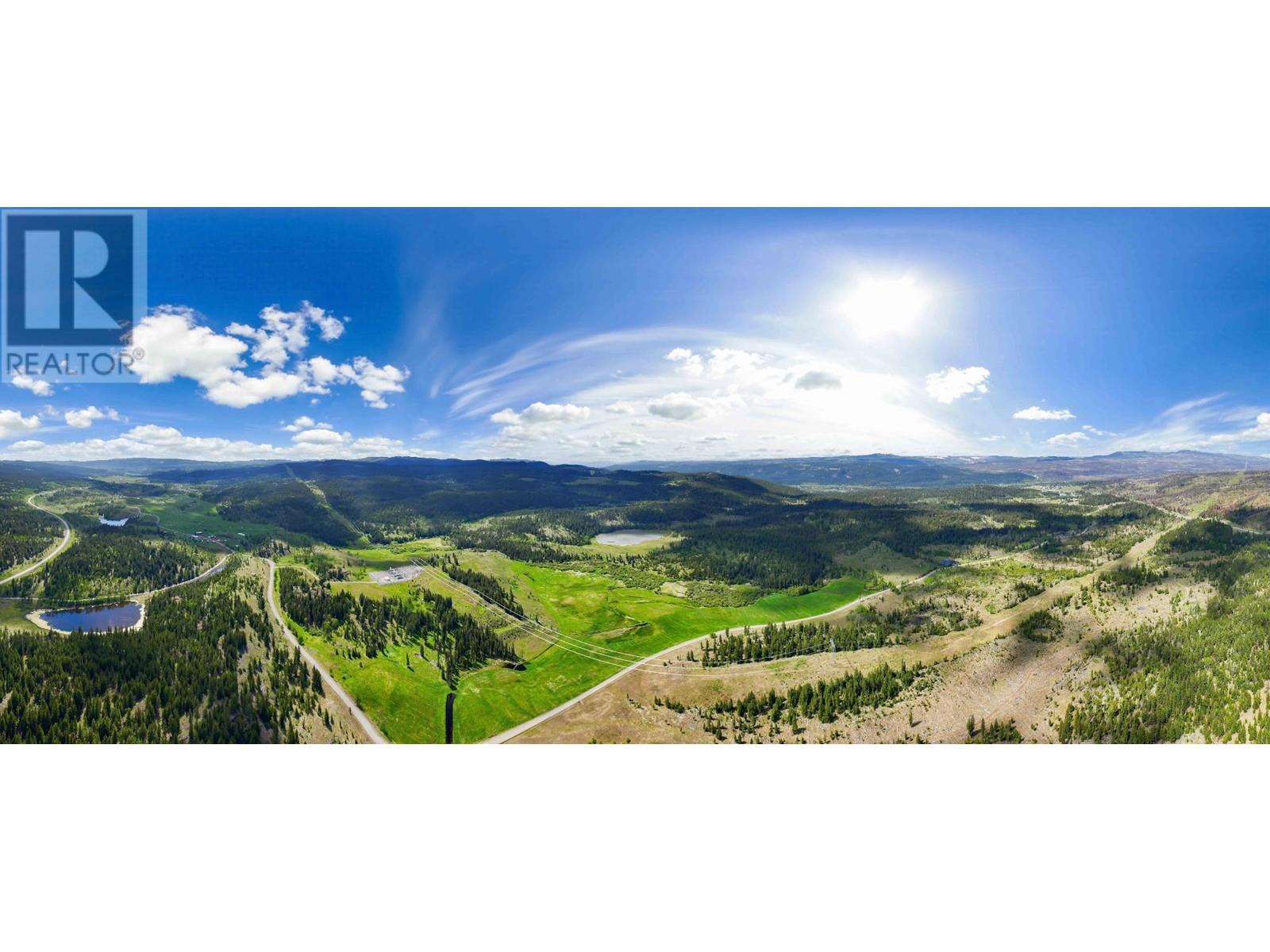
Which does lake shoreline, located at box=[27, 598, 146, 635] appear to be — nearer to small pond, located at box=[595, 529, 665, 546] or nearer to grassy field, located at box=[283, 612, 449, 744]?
grassy field, located at box=[283, 612, 449, 744]

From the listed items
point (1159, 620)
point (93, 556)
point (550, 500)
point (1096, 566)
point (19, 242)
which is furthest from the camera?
point (550, 500)

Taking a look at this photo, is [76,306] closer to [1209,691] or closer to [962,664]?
[962,664]

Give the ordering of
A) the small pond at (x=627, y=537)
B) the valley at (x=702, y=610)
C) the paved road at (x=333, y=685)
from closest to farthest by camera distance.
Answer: the paved road at (x=333, y=685), the valley at (x=702, y=610), the small pond at (x=627, y=537)

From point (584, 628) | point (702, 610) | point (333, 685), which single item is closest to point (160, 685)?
point (333, 685)

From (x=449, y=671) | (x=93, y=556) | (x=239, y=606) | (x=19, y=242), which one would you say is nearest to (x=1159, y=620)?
(x=449, y=671)

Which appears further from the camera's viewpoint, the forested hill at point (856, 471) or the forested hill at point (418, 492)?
the forested hill at point (856, 471)

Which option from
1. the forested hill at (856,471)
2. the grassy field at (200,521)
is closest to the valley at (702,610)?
the grassy field at (200,521)

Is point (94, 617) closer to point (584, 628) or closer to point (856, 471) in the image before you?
point (584, 628)

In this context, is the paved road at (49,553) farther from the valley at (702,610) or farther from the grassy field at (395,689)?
the grassy field at (395,689)
